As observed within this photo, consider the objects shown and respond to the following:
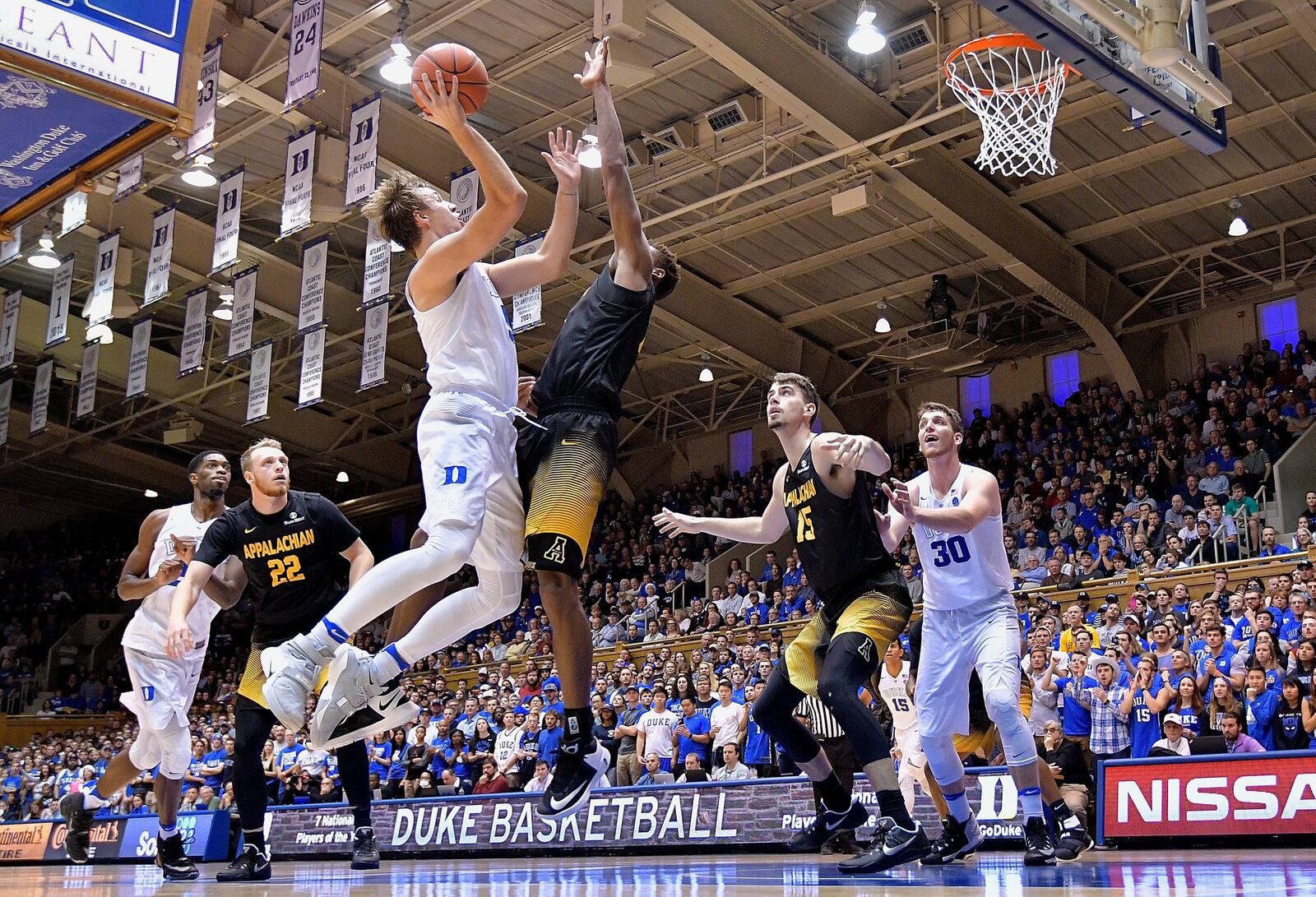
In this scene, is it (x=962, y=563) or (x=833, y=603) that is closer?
(x=833, y=603)

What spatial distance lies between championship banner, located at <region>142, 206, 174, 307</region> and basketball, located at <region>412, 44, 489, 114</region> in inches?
532

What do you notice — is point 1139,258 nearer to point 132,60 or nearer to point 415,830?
point 415,830

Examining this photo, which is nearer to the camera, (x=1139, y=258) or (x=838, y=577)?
(x=838, y=577)

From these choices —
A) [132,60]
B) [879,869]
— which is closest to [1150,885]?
[879,869]

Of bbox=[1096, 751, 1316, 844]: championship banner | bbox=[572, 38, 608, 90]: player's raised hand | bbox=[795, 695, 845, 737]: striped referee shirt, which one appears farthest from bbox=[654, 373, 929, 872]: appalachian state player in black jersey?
bbox=[795, 695, 845, 737]: striped referee shirt

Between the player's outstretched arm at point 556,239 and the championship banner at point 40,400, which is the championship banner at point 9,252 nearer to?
the championship banner at point 40,400

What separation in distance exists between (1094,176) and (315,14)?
1219 cm

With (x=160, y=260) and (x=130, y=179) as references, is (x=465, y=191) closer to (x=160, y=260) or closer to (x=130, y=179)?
(x=130, y=179)

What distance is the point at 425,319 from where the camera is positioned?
5098mm

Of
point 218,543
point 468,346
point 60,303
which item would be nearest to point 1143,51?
point 468,346

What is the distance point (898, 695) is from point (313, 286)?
10.7 meters

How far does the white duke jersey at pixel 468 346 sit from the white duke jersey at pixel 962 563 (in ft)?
7.26

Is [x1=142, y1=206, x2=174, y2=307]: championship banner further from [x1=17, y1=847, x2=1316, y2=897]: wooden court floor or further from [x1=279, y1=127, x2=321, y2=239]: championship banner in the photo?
[x1=17, y1=847, x2=1316, y2=897]: wooden court floor

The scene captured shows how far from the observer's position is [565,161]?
533 centimetres
